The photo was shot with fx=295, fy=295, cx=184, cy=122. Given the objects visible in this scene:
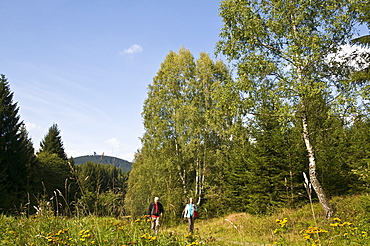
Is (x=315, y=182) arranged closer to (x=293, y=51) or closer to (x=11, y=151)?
(x=293, y=51)

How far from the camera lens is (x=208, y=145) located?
23266 millimetres

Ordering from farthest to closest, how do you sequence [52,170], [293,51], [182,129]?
[52,170] < [182,129] < [293,51]

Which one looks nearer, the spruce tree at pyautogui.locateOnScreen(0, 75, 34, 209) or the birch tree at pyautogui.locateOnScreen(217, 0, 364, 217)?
the birch tree at pyautogui.locateOnScreen(217, 0, 364, 217)

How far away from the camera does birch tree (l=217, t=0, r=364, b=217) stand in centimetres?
1145

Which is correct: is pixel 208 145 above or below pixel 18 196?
above

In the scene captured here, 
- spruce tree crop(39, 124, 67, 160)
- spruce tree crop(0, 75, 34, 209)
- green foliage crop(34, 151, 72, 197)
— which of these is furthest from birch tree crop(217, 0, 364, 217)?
spruce tree crop(39, 124, 67, 160)

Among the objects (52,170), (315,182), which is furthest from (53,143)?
(315,182)

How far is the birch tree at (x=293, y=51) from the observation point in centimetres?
1145

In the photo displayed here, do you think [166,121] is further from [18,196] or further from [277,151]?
[18,196]

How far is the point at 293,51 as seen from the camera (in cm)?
1153

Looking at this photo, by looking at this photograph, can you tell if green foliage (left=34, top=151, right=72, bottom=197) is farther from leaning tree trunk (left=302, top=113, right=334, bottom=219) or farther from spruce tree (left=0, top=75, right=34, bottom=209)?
leaning tree trunk (left=302, top=113, right=334, bottom=219)

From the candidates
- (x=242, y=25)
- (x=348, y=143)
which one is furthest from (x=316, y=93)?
(x=348, y=143)

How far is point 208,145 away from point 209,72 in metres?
5.90

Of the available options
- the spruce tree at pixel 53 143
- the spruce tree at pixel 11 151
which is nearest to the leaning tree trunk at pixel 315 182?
the spruce tree at pixel 11 151
